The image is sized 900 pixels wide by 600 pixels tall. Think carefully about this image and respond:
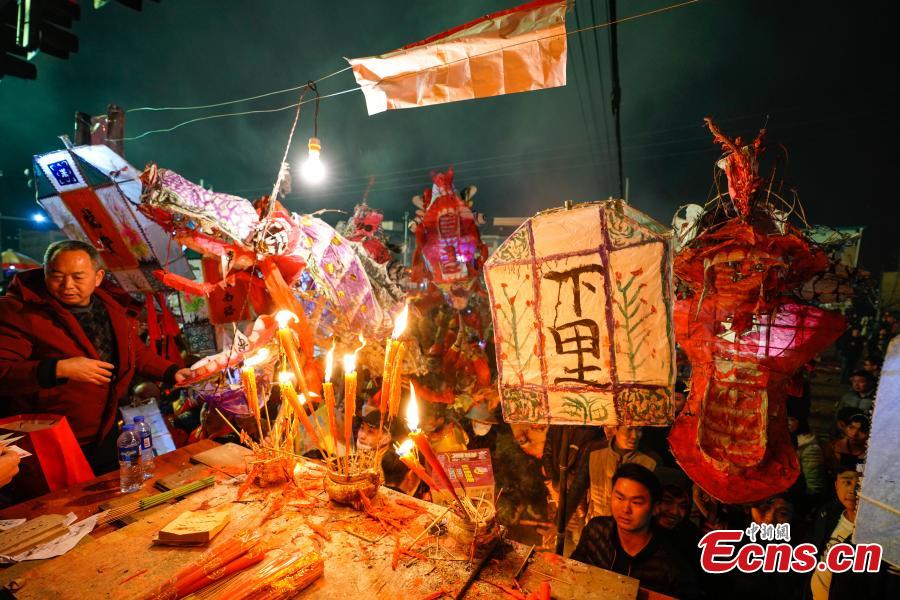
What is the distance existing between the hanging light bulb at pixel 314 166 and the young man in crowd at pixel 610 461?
5.41m

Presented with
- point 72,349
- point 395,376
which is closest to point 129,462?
point 72,349

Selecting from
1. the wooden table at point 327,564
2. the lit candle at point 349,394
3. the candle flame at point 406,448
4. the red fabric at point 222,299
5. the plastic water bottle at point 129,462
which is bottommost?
the wooden table at point 327,564

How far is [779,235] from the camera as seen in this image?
297cm

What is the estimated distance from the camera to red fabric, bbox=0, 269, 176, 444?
12.0 ft

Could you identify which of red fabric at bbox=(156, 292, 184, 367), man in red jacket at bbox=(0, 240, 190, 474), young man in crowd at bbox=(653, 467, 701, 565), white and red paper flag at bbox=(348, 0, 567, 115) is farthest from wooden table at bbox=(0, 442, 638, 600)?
red fabric at bbox=(156, 292, 184, 367)

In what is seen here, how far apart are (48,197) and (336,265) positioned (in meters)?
7.19

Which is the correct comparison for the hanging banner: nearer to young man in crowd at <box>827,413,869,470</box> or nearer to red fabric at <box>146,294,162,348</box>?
young man in crowd at <box>827,413,869,470</box>

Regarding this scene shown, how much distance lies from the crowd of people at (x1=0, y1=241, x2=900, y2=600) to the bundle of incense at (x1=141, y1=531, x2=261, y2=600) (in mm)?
993

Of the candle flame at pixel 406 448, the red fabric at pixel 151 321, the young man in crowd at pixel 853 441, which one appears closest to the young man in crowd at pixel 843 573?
the young man in crowd at pixel 853 441

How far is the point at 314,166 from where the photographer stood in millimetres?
5309

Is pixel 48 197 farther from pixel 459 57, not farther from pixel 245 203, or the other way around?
pixel 459 57

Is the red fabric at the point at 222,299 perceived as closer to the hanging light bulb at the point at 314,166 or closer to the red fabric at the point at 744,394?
the hanging light bulb at the point at 314,166

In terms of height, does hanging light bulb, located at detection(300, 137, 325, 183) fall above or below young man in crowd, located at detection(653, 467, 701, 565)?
above

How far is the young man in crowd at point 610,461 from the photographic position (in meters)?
5.02
